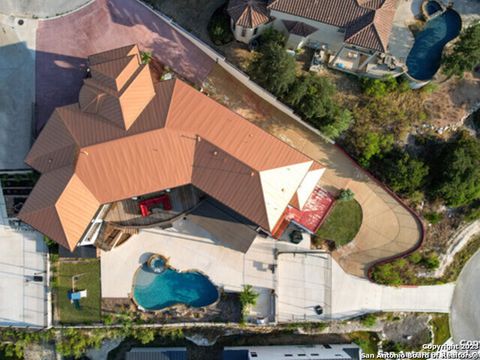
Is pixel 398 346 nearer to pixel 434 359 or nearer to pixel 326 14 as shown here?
pixel 434 359

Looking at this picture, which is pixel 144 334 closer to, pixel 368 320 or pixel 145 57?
pixel 368 320

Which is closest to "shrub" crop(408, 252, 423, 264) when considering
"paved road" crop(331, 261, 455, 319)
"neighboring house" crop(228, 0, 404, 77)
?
"paved road" crop(331, 261, 455, 319)

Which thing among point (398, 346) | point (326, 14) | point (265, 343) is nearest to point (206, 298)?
point (265, 343)

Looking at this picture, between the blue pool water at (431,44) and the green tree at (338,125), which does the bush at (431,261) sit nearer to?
the green tree at (338,125)

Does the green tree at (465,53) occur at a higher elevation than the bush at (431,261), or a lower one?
higher

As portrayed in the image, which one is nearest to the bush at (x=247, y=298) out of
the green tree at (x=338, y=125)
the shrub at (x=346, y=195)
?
the shrub at (x=346, y=195)

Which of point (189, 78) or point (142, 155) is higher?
point (189, 78)

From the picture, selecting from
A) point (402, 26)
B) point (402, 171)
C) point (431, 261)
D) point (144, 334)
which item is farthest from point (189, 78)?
point (431, 261)
